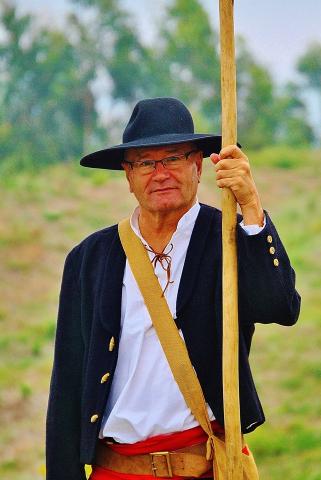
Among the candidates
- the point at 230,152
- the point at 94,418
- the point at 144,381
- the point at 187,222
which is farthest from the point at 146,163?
the point at 94,418

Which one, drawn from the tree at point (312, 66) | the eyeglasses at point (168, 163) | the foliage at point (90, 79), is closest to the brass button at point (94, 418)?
the eyeglasses at point (168, 163)

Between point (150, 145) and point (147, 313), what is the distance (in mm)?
583

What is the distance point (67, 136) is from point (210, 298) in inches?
1219

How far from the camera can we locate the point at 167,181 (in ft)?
11.4

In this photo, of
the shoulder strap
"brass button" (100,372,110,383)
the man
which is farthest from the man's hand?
"brass button" (100,372,110,383)

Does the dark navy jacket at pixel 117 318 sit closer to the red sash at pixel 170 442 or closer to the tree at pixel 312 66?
the red sash at pixel 170 442

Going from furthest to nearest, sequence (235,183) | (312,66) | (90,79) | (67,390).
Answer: (312,66), (90,79), (67,390), (235,183)

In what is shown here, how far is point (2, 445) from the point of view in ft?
28.0

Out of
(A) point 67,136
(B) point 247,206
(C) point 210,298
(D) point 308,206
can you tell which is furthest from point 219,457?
(A) point 67,136

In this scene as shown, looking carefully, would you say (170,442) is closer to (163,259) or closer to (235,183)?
(163,259)

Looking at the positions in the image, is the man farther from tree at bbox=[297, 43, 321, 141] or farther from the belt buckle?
tree at bbox=[297, 43, 321, 141]

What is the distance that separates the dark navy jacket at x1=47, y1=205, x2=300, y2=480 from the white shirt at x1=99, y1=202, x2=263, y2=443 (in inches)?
1.6

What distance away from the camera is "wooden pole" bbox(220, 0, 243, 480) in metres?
3.16

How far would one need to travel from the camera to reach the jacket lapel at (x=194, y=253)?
3.49m
